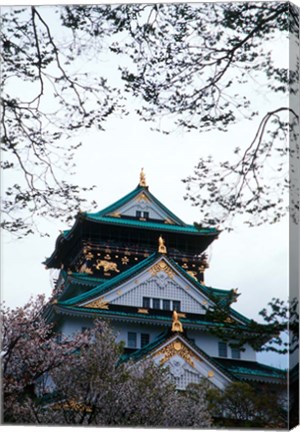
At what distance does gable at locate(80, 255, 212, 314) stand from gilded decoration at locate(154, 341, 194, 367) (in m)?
0.47

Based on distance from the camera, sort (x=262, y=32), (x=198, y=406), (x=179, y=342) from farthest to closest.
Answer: (x=179, y=342) → (x=198, y=406) → (x=262, y=32)

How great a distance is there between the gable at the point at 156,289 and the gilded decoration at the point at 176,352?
47cm

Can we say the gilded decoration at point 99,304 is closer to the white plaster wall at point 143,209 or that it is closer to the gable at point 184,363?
the gable at point 184,363

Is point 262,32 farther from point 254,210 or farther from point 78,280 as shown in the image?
point 78,280

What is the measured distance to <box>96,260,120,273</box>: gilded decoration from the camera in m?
14.2

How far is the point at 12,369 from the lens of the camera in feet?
42.8

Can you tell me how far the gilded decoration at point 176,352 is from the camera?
1369 centimetres

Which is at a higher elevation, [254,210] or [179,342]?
[254,210]

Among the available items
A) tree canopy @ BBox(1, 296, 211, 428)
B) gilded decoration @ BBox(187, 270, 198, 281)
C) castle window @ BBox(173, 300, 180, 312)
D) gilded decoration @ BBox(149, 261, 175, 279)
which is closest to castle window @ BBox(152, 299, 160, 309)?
castle window @ BBox(173, 300, 180, 312)

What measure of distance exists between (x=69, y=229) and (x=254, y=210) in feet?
8.05

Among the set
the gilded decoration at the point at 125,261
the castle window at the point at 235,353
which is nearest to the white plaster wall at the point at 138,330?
the gilded decoration at the point at 125,261

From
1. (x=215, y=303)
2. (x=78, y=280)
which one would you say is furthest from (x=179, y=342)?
(x=78, y=280)

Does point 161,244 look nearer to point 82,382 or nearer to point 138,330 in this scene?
point 138,330

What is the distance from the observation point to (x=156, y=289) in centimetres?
1424
